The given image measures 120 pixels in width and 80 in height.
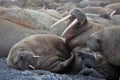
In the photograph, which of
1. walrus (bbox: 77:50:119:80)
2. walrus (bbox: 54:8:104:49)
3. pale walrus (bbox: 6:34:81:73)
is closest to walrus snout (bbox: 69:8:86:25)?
walrus (bbox: 54:8:104:49)

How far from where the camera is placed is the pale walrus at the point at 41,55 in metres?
5.96

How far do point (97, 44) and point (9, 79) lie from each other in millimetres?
1375

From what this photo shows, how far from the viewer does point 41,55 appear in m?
6.16

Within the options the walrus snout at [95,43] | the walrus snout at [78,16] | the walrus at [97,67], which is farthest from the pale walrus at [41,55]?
the walrus snout at [95,43]

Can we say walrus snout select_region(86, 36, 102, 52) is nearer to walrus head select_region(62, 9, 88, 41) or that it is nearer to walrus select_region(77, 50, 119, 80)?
walrus select_region(77, 50, 119, 80)

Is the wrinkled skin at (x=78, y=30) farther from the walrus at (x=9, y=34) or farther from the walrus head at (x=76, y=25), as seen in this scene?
the walrus at (x=9, y=34)

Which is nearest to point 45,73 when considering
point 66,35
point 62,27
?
point 66,35

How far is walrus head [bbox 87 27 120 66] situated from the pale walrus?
73cm

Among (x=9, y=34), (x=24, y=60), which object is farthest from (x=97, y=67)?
(x=9, y=34)

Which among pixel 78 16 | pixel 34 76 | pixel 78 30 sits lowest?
pixel 34 76

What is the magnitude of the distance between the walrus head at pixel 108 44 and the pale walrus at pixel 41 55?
2.39ft

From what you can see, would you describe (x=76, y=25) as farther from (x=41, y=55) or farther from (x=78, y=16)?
(x=41, y=55)

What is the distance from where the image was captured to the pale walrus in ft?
19.6

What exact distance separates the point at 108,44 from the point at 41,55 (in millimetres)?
1238
